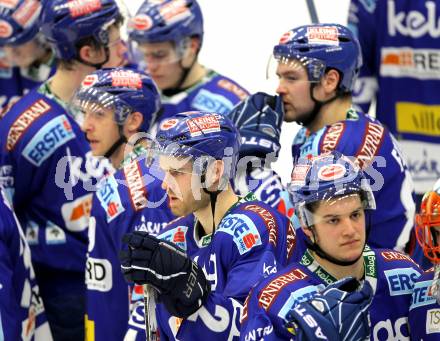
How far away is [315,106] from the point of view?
6230 mm

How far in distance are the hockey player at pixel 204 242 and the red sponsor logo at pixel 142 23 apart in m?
1.89

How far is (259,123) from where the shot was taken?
6199mm

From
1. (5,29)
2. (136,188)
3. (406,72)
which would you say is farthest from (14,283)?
(406,72)

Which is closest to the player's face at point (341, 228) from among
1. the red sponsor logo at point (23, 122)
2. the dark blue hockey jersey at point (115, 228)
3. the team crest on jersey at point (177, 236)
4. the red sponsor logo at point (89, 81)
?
the team crest on jersey at point (177, 236)

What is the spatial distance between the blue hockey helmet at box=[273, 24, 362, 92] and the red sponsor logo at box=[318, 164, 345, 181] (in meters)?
1.18

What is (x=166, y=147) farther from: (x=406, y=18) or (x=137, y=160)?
(x=406, y=18)

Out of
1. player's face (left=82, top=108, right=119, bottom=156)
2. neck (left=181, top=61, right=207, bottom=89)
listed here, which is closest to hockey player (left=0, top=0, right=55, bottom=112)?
neck (left=181, top=61, right=207, bottom=89)

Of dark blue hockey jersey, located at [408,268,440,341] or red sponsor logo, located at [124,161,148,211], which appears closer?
dark blue hockey jersey, located at [408,268,440,341]

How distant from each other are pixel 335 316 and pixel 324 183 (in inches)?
24.4

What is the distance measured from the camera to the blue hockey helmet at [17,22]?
719 cm

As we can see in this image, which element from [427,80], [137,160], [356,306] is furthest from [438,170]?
[356,306]

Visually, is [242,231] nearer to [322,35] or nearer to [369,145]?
[369,145]

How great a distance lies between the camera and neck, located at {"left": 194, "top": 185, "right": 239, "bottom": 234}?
524cm

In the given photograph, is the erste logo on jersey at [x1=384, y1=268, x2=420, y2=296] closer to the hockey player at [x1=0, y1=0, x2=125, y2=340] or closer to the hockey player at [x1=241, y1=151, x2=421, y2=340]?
the hockey player at [x1=241, y1=151, x2=421, y2=340]
